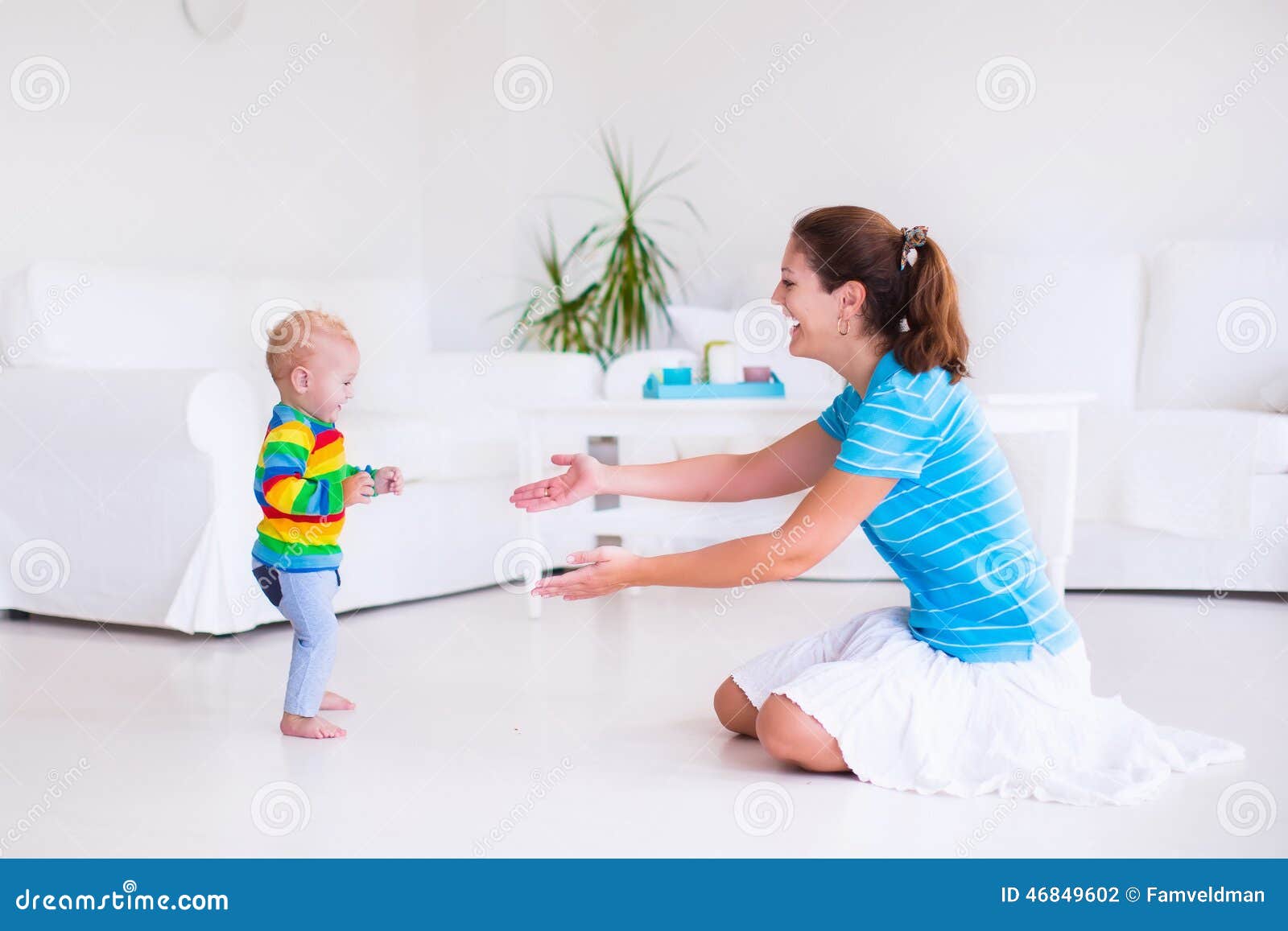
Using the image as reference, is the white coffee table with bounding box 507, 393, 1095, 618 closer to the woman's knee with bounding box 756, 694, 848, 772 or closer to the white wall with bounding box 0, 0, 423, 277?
the woman's knee with bounding box 756, 694, 848, 772

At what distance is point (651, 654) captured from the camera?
2814 millimetres

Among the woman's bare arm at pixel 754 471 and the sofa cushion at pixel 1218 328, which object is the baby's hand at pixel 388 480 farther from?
the sofa cushion at pixel 1218 328

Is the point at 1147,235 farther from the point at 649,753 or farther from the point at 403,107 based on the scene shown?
the point at 649,753

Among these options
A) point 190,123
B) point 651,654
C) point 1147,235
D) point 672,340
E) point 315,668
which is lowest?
point 651,654

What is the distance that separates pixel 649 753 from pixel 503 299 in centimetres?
343

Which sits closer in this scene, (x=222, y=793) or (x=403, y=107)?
(x=222, y=793)

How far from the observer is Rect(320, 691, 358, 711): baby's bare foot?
7.57 ft

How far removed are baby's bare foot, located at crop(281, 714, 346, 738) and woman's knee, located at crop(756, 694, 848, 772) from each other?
0.75m

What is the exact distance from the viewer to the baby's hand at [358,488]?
1974 millimetres

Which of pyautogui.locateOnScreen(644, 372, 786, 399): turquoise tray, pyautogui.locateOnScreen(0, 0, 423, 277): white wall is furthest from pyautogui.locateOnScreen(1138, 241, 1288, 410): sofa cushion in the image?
pyautogui.locateOnScreen(0, 0, 423, 277): white wall

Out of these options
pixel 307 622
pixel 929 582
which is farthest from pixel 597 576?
pixel 307 622

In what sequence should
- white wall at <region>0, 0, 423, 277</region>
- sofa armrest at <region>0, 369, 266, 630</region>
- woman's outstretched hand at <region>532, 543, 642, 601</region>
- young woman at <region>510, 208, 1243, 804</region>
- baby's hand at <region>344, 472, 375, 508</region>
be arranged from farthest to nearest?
white wall at <region>0, 0, 423, 277</region> < sofa armrest at <region>0, 369, 266, 630</region> < baby's hand at <region>344, 472, 375, 508</region> < young woman at <region>510, 208, 1243, 804</region> < woman's outstretched hand at <region>532, 543, 642, 601</region>
